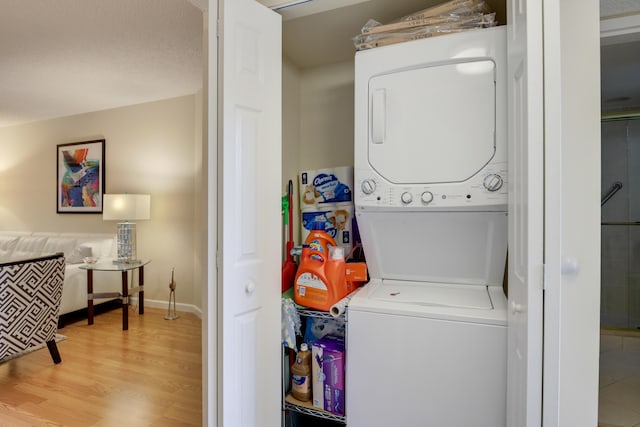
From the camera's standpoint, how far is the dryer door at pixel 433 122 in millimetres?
1372

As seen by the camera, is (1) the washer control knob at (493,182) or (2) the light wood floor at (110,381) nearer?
(1) the washer control knob at (493,182)

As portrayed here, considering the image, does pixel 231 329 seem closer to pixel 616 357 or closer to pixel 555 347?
pixel 555 347

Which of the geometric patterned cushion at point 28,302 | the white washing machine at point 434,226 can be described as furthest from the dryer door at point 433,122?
the geometric patterned cushion at point 28,302

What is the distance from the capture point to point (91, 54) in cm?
281

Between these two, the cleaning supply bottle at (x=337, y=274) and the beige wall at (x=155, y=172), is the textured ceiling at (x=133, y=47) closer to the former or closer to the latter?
the beige wall at (x=155, y=172)

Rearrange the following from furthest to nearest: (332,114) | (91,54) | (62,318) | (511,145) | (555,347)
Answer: (62,318) < (91,54) < (332,114) < (511,145) < (555,347)

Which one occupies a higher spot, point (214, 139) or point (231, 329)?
point (214, 139)

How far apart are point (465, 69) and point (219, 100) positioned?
99 cm

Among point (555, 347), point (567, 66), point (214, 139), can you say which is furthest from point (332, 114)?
point (555, 347)

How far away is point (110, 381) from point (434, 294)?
2336 mm

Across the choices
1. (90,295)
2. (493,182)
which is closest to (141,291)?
(90,295)

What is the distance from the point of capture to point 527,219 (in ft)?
3.04

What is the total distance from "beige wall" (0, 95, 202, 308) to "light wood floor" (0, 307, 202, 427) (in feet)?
2.68

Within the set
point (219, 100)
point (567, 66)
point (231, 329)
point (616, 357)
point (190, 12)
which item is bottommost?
point (616, 357)
